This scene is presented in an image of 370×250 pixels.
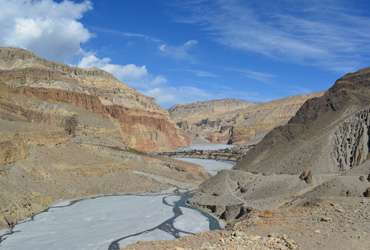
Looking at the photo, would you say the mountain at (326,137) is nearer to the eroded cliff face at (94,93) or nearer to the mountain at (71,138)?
the mountain at (71,138)

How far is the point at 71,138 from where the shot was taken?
84.5m

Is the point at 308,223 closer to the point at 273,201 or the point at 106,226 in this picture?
the point at 273,201

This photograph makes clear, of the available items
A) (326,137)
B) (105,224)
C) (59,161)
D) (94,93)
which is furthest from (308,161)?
(94,93)

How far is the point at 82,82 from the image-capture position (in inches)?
5094

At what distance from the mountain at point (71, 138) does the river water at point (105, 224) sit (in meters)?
3.33

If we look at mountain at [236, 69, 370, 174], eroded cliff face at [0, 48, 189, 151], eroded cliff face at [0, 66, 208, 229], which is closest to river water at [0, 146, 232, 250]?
eroded cliff face at [0, 66, 208, 229]

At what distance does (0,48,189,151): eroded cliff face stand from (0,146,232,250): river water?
58830mm

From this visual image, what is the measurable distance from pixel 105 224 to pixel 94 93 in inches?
3407

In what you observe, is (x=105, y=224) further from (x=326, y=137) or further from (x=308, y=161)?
(x=326, y=137)

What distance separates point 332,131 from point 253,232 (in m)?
37.1

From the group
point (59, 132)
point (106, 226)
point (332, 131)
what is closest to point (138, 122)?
point (59, 132)

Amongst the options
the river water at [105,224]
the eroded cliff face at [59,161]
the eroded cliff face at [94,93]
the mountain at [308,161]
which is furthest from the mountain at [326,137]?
the eroded cliff face at [94,93]

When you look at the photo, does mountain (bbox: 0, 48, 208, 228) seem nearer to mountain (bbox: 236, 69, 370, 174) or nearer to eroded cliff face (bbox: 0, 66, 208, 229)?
eroded cliff face (bbox: 0, 66, 208, 229)

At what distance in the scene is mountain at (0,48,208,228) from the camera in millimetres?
55875
